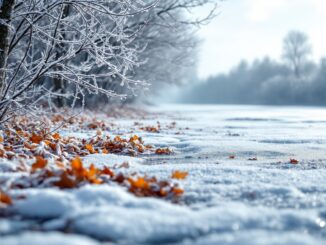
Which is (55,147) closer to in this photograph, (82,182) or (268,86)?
(82,182)

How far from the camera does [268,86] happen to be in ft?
211

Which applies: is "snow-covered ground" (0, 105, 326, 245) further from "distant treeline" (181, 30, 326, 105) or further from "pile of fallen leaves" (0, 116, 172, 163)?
"distant treeline" (181, 30, 326, 105)

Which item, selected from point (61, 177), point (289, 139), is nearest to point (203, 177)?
point (61, 177)

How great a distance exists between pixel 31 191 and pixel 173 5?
37.5 feet

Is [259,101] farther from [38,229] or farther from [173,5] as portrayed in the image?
[38,229]

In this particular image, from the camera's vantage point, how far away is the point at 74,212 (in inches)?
99.7

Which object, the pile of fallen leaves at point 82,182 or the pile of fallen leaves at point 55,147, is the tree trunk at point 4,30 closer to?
the pile of fallen leaves at point 55,147

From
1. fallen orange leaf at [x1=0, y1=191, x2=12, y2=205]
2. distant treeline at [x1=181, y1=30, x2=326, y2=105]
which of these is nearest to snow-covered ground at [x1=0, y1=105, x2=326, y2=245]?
fallen orange leaf at [x1=0, y1=191, x2=12, y2=205]

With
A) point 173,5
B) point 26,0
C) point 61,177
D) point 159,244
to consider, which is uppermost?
point 173,5

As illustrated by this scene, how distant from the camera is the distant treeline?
55.7m

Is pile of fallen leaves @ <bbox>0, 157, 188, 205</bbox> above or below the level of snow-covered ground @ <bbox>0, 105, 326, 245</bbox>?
above

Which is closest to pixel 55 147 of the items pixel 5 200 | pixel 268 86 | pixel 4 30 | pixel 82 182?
pixel 4 30

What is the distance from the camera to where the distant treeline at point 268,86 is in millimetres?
55688

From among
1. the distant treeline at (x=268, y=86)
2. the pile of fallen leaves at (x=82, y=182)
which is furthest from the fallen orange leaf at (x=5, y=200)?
the distant treeline at (x=268, y=86)
